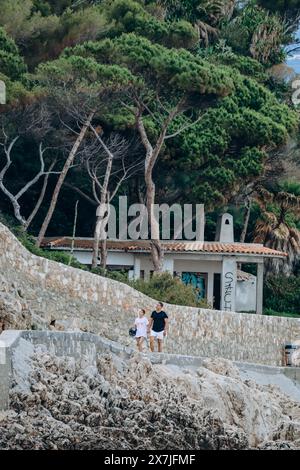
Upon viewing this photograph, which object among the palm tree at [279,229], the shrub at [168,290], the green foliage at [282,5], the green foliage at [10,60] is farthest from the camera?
the green foliage at [282,5]

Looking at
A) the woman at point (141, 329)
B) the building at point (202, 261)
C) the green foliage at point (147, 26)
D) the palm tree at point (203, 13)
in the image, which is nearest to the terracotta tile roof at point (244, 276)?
the building at point (202, 261)

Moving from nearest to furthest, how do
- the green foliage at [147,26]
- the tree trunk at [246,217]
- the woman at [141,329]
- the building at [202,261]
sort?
the woman at [141,329] → the green foliage at [147,26] → the building at [202,261] → the tree trunk at [246,217]

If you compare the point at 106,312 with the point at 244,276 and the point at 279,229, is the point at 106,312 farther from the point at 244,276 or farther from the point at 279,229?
the point at 279,229

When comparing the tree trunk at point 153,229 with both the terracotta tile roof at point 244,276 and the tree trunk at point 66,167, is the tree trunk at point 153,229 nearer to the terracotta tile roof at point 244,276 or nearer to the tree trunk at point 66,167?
the tree trunk at point 66,167

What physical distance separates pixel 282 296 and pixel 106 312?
71.0ft

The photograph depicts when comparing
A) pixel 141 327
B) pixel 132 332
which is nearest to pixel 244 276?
pixel 132 332

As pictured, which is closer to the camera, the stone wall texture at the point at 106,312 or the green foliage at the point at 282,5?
the stone wall texture at the point at 106,312

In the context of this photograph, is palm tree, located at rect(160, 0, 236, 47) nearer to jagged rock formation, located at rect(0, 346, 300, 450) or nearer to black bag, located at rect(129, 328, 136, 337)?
black bag, located at rect(129, 328, 136, 337)

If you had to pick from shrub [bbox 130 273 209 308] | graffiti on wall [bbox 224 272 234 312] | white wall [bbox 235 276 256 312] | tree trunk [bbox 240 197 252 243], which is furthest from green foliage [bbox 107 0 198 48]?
shrub [bbox 130 273 209 308]

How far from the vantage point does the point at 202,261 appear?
56.8 meters

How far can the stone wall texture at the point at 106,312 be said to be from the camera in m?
34.6

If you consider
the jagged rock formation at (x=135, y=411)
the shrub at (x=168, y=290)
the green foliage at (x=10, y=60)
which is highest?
the green foliage at (x=10, y=60)

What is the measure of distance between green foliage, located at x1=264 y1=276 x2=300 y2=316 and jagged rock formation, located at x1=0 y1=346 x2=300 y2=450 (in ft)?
A: 76.0

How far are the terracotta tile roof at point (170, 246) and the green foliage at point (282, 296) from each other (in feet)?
7.01
